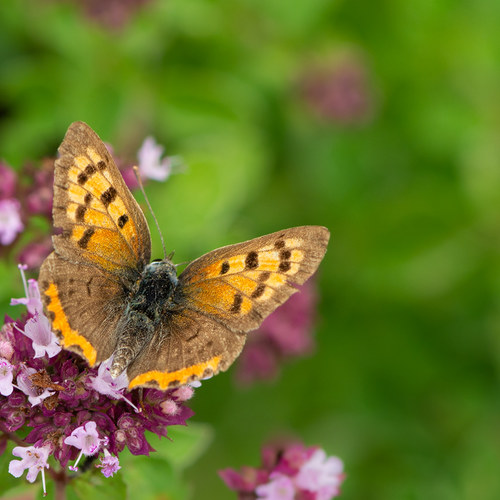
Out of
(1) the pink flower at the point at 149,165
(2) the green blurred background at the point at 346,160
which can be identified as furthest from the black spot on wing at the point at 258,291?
(2) the green blurred background at the point at 346,160

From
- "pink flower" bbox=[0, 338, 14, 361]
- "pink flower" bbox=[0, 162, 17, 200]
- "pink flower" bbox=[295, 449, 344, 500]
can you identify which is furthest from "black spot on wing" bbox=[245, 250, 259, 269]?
"pink flower" bbox=[0, 162, 17, 200]

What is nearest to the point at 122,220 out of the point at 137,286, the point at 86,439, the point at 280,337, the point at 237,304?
the point at 137,286

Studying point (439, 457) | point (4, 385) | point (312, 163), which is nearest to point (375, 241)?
point (312, 163)

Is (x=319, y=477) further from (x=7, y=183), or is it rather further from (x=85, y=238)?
(x=7, y=183)

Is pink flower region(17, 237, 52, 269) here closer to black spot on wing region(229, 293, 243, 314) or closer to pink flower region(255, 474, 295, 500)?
black spot on wing region(229, 293, 243, 314)

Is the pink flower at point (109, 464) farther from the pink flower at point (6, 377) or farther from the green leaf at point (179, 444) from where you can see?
the green leaf at point (179, 444)

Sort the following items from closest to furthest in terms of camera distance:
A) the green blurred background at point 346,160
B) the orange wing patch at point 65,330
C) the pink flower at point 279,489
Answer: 1. the orange wing patch at point 65,330
2. the pink flower at point 279,489
3. the green blurred background at point 346,160
